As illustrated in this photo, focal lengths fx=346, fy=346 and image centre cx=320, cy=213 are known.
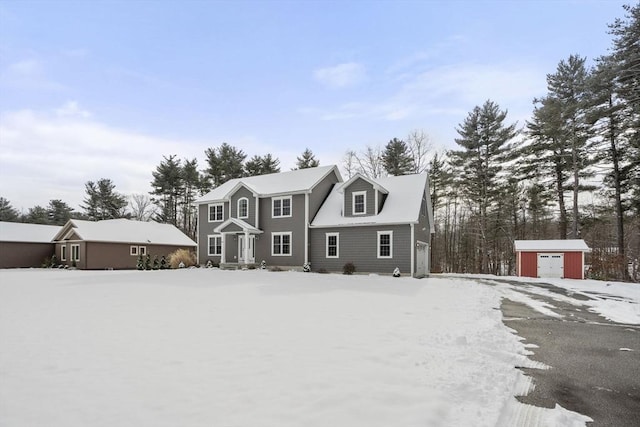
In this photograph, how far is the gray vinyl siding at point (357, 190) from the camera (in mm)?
21625

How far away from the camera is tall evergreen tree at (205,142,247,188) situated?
1612 inches

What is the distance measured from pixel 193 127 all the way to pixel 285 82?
742 cm

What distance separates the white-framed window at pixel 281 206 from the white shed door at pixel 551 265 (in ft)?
54.0

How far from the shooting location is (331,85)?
18062 millimetres

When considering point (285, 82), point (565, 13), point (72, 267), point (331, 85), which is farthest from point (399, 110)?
point (72, 267)

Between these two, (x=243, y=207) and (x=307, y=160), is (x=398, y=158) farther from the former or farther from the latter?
(x=243, y=207)

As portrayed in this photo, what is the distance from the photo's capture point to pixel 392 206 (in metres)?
21.5

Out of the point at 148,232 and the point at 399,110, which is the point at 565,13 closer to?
the point at 399,110

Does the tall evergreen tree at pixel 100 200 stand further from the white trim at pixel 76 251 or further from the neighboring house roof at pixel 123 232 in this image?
the white trim at pixel 76 251

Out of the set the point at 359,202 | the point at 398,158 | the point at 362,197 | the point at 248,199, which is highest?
the point at 398,158

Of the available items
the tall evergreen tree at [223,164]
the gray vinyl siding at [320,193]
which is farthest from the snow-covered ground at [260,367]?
the tall evergreen tree at [223,164]

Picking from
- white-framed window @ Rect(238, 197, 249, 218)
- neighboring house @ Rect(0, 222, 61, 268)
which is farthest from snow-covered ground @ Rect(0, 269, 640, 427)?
neighboring house @ Rect(0, 222, 61, 268)

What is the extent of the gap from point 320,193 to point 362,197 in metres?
3.52

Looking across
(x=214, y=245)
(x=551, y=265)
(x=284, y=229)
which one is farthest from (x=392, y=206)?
(x=214, y=245)
